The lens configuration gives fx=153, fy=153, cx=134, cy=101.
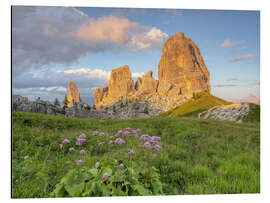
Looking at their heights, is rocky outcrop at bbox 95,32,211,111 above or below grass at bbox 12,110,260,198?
above

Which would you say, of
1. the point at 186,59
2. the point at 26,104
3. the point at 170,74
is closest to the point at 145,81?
the point at 26,104

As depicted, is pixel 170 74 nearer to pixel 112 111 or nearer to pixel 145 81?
pixel 112 111

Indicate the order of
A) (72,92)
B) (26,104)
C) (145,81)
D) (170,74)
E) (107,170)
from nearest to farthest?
(107,170), (26,104), (72,92), (145,81), (170,74)

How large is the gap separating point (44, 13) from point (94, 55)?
66.6 inches

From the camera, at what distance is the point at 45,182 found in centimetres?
255

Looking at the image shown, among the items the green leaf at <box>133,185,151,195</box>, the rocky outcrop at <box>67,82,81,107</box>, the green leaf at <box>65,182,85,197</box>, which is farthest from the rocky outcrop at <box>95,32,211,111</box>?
the green leaf at <box>65,182,85,197</box>

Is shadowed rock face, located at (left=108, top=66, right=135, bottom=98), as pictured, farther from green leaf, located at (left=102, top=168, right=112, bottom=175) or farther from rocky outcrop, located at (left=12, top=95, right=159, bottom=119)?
rocky outcrop, located at (left=12, top=95, right=159, bottom=119)

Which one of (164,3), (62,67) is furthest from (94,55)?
(164,3)

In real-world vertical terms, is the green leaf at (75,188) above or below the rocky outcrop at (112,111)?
above

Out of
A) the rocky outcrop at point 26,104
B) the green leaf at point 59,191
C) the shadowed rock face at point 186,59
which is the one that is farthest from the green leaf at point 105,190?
the shadowed rock face at point 186,59

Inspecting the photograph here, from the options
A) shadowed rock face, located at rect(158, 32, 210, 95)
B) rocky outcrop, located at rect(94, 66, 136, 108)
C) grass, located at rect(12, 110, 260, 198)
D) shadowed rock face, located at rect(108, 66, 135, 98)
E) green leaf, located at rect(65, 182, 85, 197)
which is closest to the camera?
green leaf, located at rect(65, 182, 85, 197)

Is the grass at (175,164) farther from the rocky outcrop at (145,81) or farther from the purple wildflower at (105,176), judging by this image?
the rocky outcrop at (145,81)
